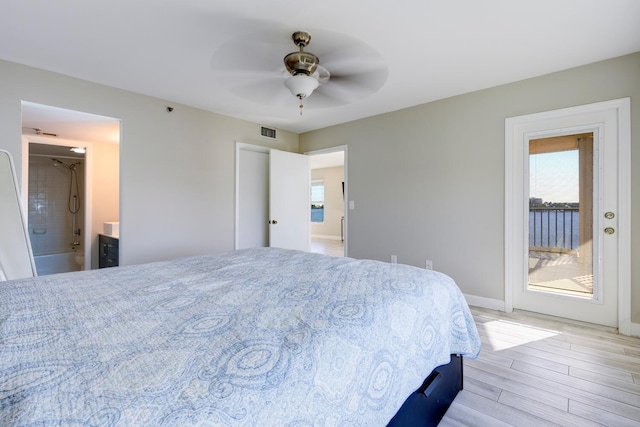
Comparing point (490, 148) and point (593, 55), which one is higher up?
point (593, 55)

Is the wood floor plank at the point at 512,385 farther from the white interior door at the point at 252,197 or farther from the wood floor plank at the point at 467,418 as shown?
the white interior door at the point at 252,197

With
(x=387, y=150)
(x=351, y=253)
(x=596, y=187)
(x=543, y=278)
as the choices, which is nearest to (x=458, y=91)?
(x=387, y=150)

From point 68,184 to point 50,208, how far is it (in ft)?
1.72

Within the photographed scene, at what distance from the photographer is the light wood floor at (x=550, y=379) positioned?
1.53 metres

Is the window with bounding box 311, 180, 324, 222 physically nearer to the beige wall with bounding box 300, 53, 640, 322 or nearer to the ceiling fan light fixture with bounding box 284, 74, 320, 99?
the beige wall with bounding box 300, 53, 640, 322

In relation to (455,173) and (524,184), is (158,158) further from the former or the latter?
(524,184)

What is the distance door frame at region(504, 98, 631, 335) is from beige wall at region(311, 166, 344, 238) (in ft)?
19.7

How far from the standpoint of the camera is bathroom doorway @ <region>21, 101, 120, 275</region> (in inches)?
142

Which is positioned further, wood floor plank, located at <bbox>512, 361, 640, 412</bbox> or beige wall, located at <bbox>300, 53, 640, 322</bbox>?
beige wall, located at <bbox>300, 53, 640, 322</bbox>

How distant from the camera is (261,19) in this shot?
6.38 ft

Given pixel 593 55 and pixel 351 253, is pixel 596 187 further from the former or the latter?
pixel 351 253

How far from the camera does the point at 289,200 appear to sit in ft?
15.0

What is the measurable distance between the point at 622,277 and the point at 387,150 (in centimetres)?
261

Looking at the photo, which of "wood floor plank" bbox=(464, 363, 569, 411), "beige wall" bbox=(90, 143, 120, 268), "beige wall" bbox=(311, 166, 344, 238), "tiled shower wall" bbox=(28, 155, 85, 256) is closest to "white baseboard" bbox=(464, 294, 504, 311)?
"wood floor plank" bbox=(464, 363, 569, 411)
